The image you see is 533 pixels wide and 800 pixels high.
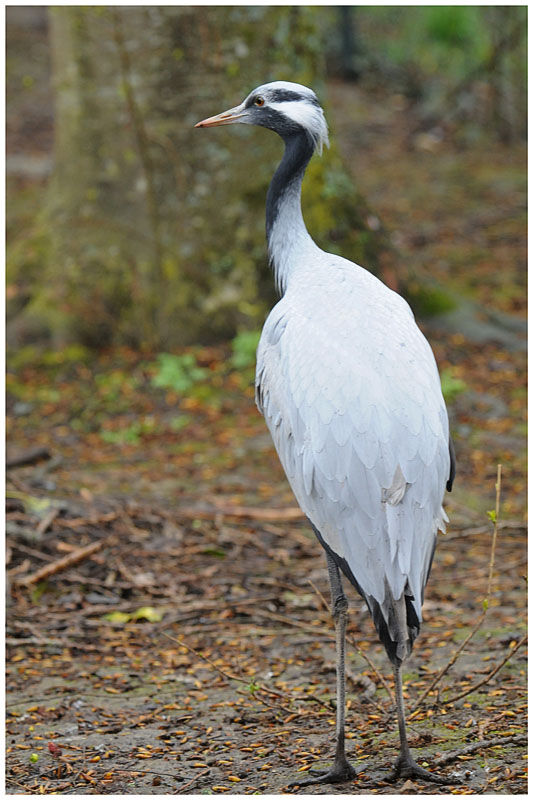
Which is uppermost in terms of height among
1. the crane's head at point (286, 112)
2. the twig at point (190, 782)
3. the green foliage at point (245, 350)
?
the crane's head at point (286, 112)

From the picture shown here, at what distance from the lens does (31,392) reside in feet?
27.5

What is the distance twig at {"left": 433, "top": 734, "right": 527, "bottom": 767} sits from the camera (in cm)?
365

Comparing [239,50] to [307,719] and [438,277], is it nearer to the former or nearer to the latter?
[438,277]

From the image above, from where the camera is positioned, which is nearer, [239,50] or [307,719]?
[307,719]

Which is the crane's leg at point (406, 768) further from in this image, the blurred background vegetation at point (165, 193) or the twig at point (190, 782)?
the blurred background vegetation at point (165, 193)

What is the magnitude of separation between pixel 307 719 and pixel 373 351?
1648 mm

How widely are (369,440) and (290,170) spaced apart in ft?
5.52

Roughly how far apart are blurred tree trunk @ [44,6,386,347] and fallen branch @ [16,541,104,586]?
3308 mm

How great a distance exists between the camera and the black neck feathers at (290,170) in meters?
4.62

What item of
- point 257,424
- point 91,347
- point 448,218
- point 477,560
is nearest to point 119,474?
point 257,424

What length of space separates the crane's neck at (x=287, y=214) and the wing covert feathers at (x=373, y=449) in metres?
0.76

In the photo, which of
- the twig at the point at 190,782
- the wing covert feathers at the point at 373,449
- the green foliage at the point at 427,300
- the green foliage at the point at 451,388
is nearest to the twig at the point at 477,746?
the wing covert feathers at the point at 373,449

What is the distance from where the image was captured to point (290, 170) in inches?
183

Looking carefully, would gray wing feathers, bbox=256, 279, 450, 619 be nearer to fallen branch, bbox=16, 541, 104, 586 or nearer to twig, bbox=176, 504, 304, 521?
fallen branch, bbox=16, 541, 104, 586
